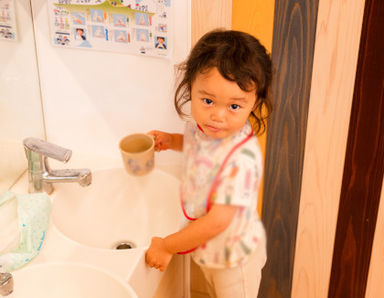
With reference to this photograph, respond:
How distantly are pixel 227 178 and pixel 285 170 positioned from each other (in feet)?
1.42

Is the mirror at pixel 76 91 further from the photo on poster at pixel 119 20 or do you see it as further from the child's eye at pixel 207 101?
the child's eye at pixel 207 101

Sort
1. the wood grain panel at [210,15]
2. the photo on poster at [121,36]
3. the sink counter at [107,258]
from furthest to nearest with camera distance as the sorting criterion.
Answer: the photo on poster at [121,36] < the wood grain panel at [210,15] < the sink counter at [107,258]

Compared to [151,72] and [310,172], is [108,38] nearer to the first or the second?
[151,72]

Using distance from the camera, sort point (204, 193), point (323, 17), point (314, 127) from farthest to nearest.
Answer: point (314, 127), point (323, 17), point (204, 193)

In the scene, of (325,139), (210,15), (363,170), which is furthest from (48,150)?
(363,170)

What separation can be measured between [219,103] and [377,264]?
0.83 metres

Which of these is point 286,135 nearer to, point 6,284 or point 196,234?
point 196,234

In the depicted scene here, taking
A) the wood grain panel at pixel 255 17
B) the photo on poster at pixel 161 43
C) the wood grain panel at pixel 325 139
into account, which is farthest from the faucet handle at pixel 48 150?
the wood grain panel at pixel 325 139

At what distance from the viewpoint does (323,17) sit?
3.97 ft

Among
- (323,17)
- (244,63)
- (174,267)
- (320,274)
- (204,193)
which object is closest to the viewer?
(244,63)

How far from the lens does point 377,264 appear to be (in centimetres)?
149

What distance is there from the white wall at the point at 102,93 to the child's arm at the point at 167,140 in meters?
0.09

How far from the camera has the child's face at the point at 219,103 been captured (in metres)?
0.96

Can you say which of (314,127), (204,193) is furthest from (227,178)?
(314,127)
